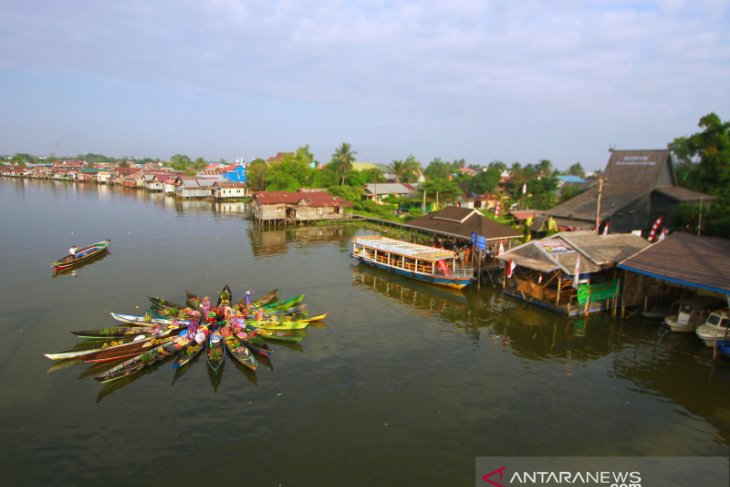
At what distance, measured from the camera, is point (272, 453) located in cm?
1334

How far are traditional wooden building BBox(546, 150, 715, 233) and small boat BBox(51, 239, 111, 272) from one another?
4191 cm

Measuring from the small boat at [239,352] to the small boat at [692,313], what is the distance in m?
21.3

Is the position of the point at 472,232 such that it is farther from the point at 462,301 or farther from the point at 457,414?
the point at 457,414

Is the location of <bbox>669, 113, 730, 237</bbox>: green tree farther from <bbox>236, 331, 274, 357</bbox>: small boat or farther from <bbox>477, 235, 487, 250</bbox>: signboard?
<bbox>236, 331, 274, 357</bbox>: small boat

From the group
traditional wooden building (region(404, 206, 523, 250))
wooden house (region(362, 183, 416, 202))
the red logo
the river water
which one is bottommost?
the red logo

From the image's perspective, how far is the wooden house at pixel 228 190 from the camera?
8662 centimetres

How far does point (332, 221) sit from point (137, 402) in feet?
146

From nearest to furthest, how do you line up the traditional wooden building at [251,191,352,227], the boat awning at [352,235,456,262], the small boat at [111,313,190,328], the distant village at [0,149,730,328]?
the small boat at [111,313,190,328] → the distant village at [0,149,730,328] → the boat awning at [352,235,456,262] → the traditional wooden building at [251,191,352,227]

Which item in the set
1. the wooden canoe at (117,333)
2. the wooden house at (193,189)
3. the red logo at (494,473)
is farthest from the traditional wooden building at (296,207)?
the red logo at (494,473)

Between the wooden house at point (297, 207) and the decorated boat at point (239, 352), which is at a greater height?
the wooden house at point (297, 207)

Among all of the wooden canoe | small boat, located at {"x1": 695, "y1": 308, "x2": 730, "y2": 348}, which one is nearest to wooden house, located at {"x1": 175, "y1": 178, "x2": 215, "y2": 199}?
the wooden canoe

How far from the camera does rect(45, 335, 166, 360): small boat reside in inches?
704

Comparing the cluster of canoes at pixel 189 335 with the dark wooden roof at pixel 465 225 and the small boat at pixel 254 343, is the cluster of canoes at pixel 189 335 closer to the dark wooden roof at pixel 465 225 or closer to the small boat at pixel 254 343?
the small boat at pixel 254 343

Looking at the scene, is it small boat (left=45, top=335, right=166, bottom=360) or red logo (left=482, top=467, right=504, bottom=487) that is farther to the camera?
small boat (left=45, top=335, right=166, bottom=360)
